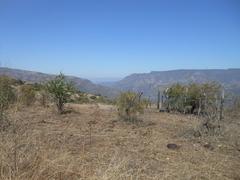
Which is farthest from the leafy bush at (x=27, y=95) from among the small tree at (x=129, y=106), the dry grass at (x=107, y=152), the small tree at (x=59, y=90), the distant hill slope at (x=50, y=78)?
the small tree at (x=129, y=106)

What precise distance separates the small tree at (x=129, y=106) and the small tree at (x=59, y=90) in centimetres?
240

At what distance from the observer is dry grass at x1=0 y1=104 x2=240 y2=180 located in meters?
3.76

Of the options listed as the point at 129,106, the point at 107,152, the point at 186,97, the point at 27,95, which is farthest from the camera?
the point at 186,97

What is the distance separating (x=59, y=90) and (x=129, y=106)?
310 cm

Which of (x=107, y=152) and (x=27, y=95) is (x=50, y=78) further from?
(x=107, y=152)

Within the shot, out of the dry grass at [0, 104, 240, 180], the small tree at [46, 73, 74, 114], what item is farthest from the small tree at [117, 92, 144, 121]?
the small tree at [46, 73, 74, 114]

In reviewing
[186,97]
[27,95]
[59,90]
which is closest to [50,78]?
[59,90]

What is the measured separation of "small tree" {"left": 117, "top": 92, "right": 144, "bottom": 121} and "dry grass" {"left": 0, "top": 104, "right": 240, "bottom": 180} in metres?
0.42

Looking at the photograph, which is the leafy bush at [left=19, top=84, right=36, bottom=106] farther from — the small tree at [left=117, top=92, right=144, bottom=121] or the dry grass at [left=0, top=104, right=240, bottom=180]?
the small tree at [left=117, top=92, right=144, bottom=121]

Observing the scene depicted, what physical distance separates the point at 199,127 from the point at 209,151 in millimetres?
2260

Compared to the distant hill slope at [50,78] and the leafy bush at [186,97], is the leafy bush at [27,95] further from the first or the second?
the leafy bush at [186,97]

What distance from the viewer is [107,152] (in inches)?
296

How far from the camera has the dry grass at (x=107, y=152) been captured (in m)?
3.76

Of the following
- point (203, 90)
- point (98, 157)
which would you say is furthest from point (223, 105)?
point (98, 157)
